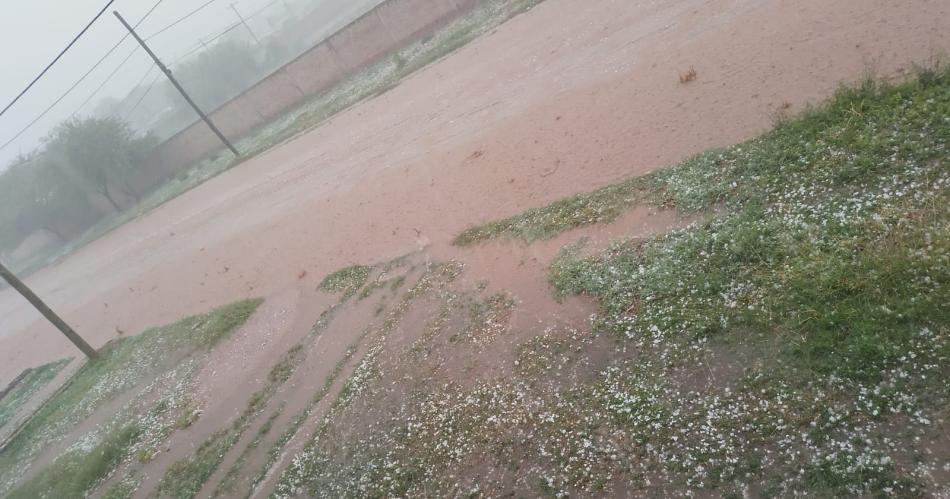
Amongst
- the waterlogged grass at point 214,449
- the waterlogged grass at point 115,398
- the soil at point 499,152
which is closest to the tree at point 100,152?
the soil at point 499,152

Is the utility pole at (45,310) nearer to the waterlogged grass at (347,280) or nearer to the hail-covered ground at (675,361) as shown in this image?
the hail-covered ground at (675,361)

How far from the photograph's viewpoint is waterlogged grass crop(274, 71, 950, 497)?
4453mm

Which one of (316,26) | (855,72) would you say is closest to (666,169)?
(855,72)

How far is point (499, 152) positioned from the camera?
1203 centimetres

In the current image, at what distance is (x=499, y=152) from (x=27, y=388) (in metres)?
18.1

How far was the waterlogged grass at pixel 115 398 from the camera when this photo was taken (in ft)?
34.5

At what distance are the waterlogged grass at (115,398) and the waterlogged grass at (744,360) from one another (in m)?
5.34

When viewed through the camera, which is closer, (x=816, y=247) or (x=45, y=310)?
(x=816, y=247)

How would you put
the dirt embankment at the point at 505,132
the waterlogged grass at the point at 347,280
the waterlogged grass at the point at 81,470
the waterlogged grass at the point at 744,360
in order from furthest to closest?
1. the waterlogged grass at the point at 347,280
2. the waterlogged grass at the point at 81,470
3. the dirt embankment at the point at 505,132
4. the waterlogged grass at the point at 744,360

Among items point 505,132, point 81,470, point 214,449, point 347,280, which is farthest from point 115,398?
point 505,132

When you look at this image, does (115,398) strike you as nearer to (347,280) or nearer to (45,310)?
(45,310)

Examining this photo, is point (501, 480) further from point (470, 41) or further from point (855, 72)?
point (470, 41)

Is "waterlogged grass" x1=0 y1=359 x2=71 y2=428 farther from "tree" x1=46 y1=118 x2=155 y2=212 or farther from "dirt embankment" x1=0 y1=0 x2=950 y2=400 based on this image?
"tree" x1=46 y1=118 x2=155 y2=212

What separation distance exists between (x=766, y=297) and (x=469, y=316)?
4.17 metres
